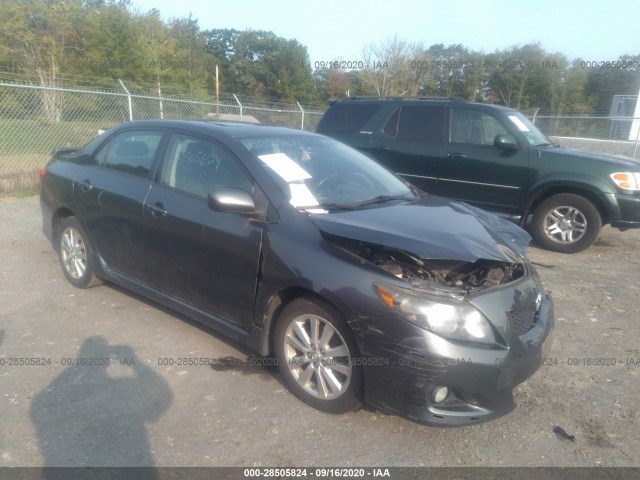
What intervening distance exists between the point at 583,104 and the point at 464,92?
693cm

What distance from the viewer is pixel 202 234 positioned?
3.63 metres

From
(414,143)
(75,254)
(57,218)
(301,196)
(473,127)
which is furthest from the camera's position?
(414,143)

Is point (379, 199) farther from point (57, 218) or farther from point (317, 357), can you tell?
point (57, 218)

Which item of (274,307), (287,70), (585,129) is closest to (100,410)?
(274,307)

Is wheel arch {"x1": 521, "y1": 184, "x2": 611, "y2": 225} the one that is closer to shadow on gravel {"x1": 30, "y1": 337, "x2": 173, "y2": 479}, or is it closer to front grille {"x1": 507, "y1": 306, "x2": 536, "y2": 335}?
front grille {"x1": 507, "y1": 306, "x2": 536, "y2": 335}

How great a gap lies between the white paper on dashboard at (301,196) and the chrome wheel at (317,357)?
75cm

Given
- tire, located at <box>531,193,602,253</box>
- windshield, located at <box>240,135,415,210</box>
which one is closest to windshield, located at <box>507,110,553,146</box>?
tire, located at <box>531,193,602,253</box>

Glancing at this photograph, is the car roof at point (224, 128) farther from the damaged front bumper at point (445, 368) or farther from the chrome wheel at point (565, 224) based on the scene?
the chrome wheel at point (565, 224)

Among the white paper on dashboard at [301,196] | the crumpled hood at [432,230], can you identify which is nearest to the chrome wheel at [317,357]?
the crumpled hood at [432,230]

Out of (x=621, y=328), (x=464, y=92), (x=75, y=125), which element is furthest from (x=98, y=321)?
(x=464, y=92)

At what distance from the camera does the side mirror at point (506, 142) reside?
22.4 feet

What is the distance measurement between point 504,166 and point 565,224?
1071 millimetres

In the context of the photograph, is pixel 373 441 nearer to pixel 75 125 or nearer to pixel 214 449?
pixel 214 449

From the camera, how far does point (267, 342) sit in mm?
3408
